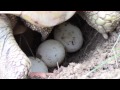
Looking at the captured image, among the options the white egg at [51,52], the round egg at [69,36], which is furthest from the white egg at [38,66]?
the round egg at [69,36]

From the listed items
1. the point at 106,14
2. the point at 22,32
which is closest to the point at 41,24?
the point at 22,32

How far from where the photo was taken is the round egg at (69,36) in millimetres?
1960

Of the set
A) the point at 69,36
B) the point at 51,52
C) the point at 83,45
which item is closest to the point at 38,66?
the point at 51,52

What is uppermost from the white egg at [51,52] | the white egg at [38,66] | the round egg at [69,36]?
the round egg at [69,36]

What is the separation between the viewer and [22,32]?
1.89 metres

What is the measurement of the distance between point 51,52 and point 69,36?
181 mm

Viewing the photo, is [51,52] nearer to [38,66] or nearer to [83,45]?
[38,66]

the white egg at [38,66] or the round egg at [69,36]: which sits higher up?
the round egg at [69,36]

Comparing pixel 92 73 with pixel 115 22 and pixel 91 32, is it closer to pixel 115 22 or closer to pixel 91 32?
pixel 115 22

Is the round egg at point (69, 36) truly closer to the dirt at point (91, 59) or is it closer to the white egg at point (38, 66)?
the dirt at point (91, 59)

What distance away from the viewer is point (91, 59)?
1.70 m

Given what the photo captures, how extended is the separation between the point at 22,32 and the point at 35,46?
236 millimetres

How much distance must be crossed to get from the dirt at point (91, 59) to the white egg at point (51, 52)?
59 mm

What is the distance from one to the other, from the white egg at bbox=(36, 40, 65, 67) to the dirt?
59 millimetres
